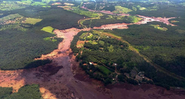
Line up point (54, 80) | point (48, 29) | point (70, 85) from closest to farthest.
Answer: point (70, 85), point (54, 80), point (48, 29)

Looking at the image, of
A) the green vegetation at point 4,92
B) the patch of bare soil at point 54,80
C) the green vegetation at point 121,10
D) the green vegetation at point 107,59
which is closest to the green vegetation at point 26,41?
the patch of bare soil at point 54,80

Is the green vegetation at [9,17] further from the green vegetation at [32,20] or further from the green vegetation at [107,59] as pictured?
the green vegetation at [107,59]

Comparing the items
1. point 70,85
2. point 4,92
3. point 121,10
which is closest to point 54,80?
point 70,85

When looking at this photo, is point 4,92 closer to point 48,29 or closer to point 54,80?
point 54,80

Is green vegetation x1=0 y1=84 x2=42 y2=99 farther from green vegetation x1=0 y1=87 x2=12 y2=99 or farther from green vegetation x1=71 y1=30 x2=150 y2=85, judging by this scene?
green vegetation x1=71 y1=30 x2=150 y2=85

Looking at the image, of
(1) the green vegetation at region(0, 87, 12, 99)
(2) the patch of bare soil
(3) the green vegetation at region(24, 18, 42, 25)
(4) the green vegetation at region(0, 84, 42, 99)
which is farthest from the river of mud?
(3) the green vegetation at region(24, 18, 42, 25)
